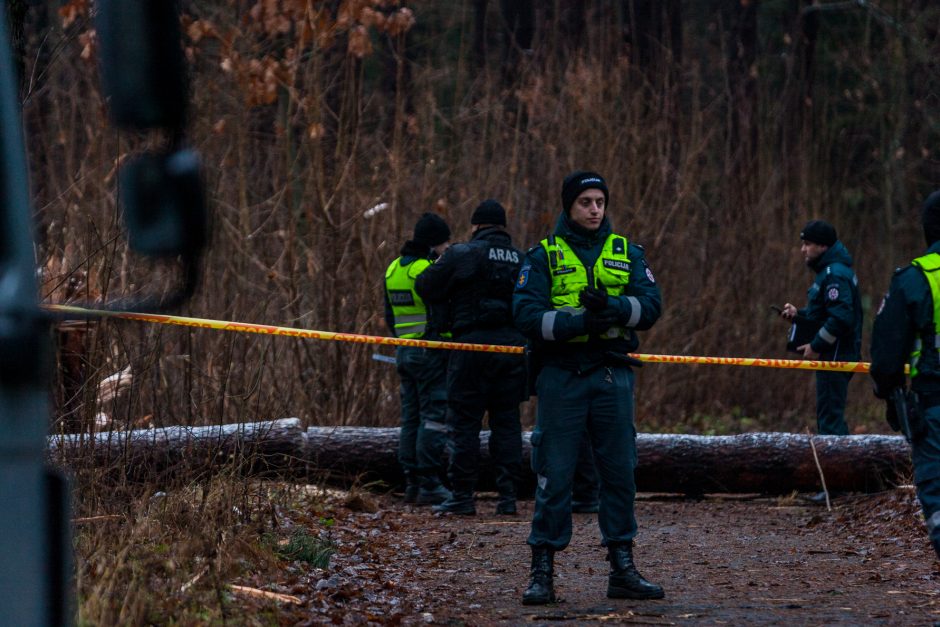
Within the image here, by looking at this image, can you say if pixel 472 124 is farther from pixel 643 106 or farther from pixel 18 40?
pixel 18 40

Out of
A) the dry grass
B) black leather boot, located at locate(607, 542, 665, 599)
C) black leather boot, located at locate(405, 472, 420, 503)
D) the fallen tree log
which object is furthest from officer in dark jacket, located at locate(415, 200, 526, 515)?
black leather boot, located at locate(607, 542, 665, 599)

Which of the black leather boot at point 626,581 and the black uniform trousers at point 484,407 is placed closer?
the black leather boot at point 626,581

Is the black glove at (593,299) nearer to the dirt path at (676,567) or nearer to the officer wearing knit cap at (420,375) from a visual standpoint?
the dirt path at (676,567)

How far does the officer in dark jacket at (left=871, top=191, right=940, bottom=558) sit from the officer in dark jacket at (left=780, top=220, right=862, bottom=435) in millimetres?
5180

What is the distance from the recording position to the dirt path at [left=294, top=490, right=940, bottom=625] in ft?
22.1

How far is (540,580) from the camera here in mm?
7035

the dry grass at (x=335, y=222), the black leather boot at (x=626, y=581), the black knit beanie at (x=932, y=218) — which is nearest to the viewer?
the black knit beanie at (x=932, y=218)

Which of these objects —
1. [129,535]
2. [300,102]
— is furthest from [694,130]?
[129,535]

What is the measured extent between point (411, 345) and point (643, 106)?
24.8 ft

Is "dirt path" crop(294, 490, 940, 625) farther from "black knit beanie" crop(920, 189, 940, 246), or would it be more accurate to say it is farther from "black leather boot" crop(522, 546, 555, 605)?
"black knit beanie" crop(920, 189, 940, 246)

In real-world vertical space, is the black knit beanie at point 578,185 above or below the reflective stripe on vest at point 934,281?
above

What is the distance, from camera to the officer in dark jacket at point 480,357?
10.6 m

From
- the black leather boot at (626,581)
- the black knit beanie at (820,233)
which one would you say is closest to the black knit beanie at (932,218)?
the black leather boot at (626,581)

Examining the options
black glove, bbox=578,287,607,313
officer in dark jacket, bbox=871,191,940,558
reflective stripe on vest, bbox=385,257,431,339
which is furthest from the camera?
reflective stripe on vest, bbox=385,257,431,339
